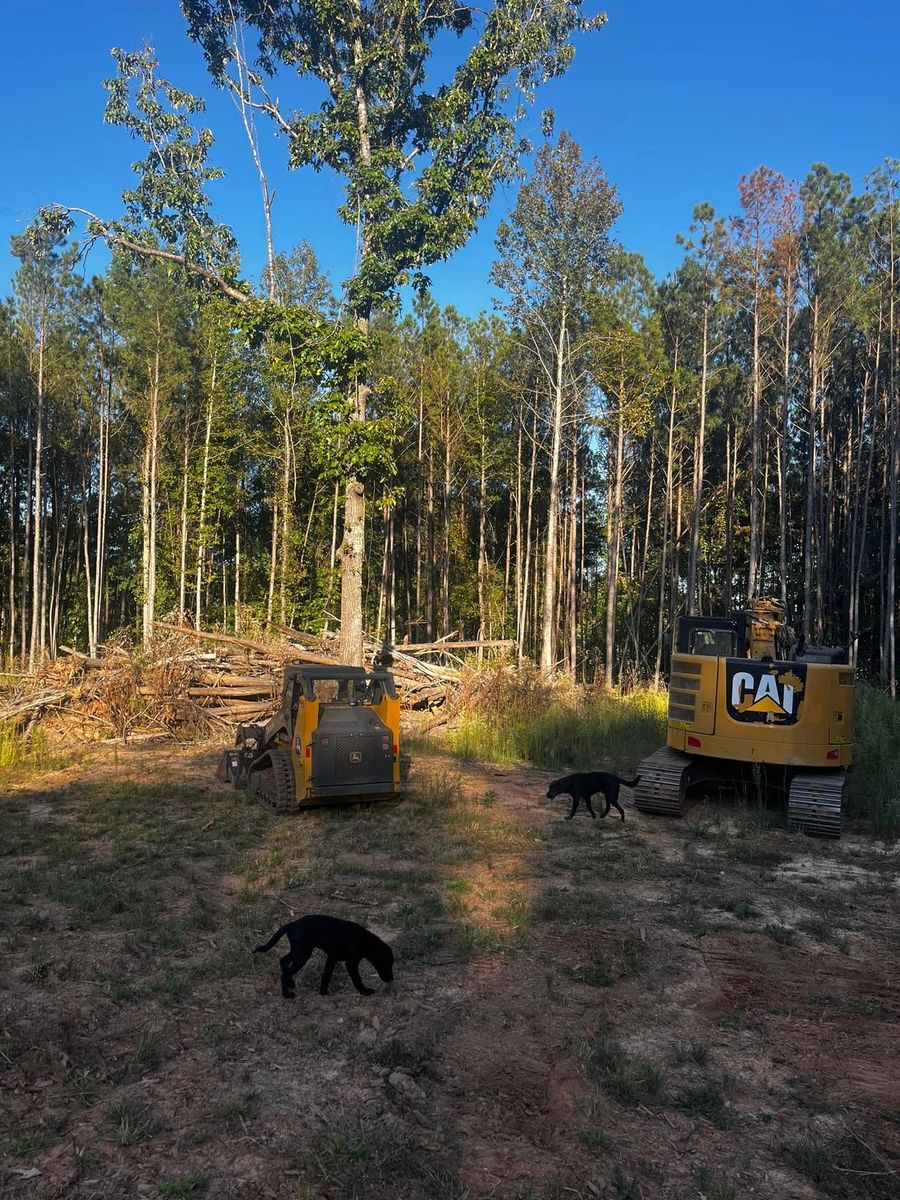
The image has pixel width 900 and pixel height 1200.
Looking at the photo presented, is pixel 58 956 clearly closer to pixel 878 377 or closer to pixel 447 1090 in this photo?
pixel 447 1090

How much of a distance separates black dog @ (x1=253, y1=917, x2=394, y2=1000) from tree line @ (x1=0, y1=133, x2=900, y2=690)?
1605 centimetres

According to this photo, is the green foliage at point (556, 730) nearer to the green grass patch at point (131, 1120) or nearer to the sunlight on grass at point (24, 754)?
the sunlight on grass at point (24, 754)

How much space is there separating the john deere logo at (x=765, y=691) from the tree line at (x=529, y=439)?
12.9m

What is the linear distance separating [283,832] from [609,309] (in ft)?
71.9

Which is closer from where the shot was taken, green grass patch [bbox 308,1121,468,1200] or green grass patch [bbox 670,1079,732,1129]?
green grass patch [bbox 308,1121,468,1200]

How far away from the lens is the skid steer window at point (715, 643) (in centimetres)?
973

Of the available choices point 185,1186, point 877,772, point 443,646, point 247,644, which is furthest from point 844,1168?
point 443,646

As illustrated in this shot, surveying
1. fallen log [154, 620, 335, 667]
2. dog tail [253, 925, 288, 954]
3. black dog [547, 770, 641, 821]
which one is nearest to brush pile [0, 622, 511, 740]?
fallen log [154, 620, 335, 667]

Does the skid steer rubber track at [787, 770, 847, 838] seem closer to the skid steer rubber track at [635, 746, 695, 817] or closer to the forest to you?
the skid steer rubber track at [635, 746, 695, 817]

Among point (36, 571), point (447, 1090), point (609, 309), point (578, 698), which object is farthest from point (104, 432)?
point (447, 1090)

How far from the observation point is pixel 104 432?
32.0 meters

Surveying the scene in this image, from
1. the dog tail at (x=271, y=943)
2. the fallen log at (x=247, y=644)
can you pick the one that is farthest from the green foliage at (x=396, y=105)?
the dog tail at (x=271, y=943)

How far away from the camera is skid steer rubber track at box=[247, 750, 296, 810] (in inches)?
349

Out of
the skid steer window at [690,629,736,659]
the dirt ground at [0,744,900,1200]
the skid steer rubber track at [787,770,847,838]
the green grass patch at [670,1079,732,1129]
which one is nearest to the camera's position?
the dirt ground at [0,744,900,1200]
